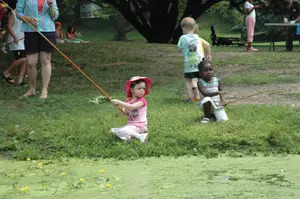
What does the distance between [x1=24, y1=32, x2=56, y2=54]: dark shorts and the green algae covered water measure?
305cm

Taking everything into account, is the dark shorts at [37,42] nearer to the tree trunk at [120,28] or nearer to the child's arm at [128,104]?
the child's arm at [128,104]

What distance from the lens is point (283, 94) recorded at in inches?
364

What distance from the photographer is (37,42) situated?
895 centimetres

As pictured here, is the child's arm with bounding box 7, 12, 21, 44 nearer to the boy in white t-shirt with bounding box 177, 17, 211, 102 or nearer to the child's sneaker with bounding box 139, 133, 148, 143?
the boy in white t-shirt with bounding box 177, 17, 211, 102

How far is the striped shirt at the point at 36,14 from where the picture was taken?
886cm

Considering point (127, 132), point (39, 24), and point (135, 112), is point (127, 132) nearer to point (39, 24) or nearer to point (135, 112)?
point (135, 112)

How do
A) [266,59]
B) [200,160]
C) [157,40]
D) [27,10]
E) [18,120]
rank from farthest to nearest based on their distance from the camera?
[157,40]
[266,59]
[27,10]
[18,120]
[200,160]

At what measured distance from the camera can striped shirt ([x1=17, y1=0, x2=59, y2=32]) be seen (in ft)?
29.1

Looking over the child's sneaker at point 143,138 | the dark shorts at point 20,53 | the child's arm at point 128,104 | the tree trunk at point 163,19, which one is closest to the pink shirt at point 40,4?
the dark shorts at point 20,53

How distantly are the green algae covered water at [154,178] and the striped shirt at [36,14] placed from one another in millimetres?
3091

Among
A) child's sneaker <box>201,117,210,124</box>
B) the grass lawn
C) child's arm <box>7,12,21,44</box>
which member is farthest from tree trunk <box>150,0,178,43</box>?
child's sneaker <box>201,117,210,124</box>

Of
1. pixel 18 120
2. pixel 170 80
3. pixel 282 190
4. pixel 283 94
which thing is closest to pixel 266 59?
pixel 170 80

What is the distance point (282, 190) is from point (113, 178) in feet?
Answer: 4.51

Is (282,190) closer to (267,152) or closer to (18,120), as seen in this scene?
(267,152)
